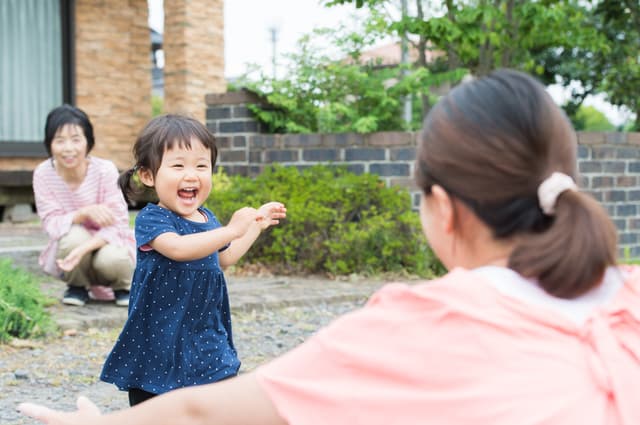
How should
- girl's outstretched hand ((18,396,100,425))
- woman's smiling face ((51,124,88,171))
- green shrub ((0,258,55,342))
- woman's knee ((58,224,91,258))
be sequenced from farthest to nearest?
woman's knee ((58,224,91,258)) → woman's smiling face ((51,124,88,171)) → green shrub ((0,258,55,342)) → girl's outstretched hand ((18,396,100,425))

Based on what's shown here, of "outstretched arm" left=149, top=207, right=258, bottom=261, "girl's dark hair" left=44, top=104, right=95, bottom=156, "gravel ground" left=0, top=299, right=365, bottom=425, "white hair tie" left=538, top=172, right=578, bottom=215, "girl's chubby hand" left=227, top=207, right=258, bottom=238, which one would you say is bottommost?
"gravel ground" left=0, top=299, right=365, bottom=425

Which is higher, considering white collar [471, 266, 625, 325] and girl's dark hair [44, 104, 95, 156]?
girl's dark hair [44, 104, 95, 156]

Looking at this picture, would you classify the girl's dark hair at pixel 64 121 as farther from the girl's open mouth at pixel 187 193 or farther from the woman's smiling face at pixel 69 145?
the girl's open mouth at pixel 187 193

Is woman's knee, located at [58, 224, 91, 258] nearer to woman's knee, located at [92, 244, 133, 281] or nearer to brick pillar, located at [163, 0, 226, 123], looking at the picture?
woman's knee, located at [92, 244, 133, 281]

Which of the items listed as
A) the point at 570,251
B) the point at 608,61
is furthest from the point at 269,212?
the point at 608,61

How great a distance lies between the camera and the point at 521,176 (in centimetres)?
148

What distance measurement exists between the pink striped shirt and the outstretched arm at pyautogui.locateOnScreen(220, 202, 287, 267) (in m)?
2.71

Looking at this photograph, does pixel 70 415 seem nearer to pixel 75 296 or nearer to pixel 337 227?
pixel 75 296

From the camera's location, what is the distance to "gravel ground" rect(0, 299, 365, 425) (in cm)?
413

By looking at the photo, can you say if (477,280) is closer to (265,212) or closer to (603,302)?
(603,302)

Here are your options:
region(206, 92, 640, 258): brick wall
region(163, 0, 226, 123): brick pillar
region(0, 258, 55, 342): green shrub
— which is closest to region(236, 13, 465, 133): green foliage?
region(206, 92, 640, 258): brick wall

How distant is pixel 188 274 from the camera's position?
3.19 m

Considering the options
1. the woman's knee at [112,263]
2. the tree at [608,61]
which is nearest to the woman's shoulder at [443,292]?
the woman's knee at [112,263]

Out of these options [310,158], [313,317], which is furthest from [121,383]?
[310,158]
